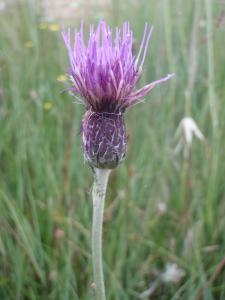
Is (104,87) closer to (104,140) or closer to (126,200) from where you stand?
(104,140)

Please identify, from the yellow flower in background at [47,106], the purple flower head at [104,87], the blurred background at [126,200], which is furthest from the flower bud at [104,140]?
the yellow flower in background at [47,106]

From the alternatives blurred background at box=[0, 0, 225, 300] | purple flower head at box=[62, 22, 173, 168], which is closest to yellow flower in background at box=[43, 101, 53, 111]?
blurred background at box=[0, 0, 225, 300]

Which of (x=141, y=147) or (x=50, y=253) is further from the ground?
(x=141, y=147)

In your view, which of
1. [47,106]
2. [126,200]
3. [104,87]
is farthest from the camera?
[47,106]

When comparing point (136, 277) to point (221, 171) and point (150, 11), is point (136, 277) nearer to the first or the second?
point (221, 171)

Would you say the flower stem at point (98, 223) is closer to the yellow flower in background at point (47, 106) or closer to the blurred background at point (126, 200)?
the blurred background at point (126, 200)

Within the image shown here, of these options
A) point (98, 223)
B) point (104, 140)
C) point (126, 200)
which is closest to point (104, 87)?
point (104, 140)

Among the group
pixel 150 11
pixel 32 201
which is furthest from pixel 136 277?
pixel 150 11
